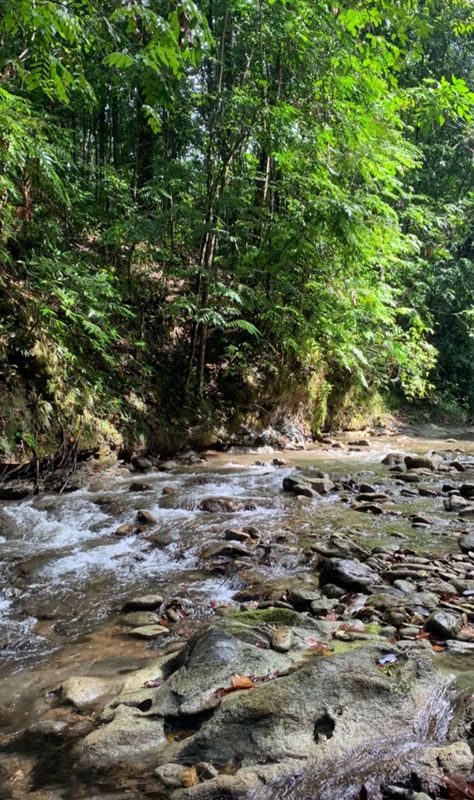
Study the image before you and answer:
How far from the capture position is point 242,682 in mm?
2588

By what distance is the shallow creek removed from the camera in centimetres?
329

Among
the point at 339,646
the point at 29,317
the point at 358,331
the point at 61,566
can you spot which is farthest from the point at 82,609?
the point at 358,331

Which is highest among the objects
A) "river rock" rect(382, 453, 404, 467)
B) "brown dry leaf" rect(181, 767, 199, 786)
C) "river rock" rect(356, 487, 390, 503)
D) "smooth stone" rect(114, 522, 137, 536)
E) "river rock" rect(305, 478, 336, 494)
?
"river rock" rect(382, 453, 404, 467)

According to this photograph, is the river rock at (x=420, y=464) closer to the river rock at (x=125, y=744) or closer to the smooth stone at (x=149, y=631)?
the smooth stone at (x=149, y=631)

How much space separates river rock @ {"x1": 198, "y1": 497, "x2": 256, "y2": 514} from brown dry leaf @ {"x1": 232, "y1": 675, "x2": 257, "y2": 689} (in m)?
4.01

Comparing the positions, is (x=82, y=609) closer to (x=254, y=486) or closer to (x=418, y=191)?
(x=254, y=486)

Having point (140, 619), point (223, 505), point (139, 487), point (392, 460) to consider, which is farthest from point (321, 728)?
point (392, 460)

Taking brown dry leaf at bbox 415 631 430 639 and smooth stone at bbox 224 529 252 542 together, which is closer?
brown dry leaf at bbox 415 631 430 639

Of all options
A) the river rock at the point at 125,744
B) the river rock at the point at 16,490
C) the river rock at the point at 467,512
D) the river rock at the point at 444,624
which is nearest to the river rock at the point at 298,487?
the river rock at the point at 467,512

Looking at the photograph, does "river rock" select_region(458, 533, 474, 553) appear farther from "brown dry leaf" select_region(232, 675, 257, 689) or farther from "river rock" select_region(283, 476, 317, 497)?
"brown dry leaf" select_region(232, 675, 257, 689)

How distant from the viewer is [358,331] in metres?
13.1

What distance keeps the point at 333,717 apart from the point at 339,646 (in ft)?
3.07

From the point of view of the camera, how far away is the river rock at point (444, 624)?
128 inches

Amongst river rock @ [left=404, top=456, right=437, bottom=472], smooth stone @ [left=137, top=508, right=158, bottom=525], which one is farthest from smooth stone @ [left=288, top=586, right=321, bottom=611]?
river rock @ [left=404, top=456, right=437, bottom=472]
